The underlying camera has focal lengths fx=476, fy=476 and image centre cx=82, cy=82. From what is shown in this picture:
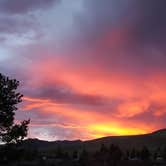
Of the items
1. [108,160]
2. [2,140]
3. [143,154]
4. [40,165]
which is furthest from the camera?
[143,154]

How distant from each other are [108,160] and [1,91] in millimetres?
100083

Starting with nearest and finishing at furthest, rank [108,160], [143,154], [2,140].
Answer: [2,140] → [108,160] → [143,154]

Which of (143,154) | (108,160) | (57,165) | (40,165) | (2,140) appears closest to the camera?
(2,140)

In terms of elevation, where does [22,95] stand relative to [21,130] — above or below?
above

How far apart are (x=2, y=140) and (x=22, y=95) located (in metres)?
4.92

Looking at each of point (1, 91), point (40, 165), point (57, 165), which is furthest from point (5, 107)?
point (57, 165)

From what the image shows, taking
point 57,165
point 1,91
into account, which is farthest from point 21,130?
point 57,165

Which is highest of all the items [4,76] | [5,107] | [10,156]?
[4,76]

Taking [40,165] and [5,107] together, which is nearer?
[5,107]

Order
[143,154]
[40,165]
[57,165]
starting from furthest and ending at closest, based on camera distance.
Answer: [143,154] → [57,165] → [40,165]

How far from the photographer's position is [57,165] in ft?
390

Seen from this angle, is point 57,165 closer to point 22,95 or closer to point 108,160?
point 108,160

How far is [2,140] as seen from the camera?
46781mm

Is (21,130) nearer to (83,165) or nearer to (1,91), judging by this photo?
(1,91)
